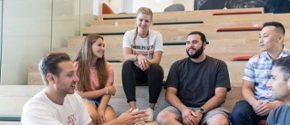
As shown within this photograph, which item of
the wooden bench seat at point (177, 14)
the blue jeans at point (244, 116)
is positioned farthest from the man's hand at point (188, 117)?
the wooden bench seat at point (177, 14)

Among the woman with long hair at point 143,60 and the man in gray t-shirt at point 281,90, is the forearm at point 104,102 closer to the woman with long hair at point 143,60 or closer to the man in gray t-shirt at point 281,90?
the woman with long hair at point 143,60

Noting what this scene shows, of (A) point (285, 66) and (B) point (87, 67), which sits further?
(B) point (87, 67)

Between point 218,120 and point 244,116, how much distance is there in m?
0.17

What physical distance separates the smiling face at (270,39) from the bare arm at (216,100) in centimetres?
42

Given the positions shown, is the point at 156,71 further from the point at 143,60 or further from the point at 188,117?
the point at 188,117

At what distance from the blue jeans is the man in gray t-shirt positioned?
366 millimetres

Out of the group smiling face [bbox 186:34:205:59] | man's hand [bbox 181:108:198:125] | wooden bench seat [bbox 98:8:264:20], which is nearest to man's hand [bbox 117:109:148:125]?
man's hand [bbox 181:108:198:125]

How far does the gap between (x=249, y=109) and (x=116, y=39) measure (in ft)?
7.31

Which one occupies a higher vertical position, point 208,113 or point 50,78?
point 50,78

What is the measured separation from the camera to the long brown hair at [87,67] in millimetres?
2262

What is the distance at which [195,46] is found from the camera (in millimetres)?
2295

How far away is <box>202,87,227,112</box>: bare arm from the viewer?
2086 millimetres

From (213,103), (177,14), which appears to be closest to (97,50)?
(213,103)

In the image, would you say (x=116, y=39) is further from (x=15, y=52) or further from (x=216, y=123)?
(x=216, y=123)
